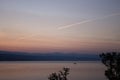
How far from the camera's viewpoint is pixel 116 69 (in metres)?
17.5

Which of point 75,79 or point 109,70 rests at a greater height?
point 109,70

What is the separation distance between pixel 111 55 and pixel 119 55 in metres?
0.84

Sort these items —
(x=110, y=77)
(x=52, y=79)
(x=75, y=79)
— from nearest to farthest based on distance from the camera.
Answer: (x=110, y=77), (x=52, y=79), (x=75, y=79)

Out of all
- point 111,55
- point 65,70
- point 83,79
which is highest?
point 111,55

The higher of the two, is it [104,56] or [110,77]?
[104,56]

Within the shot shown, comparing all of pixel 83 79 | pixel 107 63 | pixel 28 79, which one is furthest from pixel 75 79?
pixel 107 63

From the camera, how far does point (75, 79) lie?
86.3 m

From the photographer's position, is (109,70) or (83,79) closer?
(109,70)

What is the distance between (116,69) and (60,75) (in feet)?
24.3

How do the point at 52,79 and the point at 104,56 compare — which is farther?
the point at 52,79

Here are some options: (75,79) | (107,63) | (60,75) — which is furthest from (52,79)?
(75,79)

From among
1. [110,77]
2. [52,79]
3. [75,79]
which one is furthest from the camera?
[75,79]

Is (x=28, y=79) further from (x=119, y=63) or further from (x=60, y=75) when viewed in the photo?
(x=119, y=63)

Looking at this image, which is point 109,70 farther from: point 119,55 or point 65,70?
point 65,70
